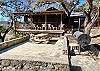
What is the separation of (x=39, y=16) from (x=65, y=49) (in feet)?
56.8

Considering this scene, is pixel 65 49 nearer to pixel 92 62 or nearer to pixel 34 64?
pixel 92 62

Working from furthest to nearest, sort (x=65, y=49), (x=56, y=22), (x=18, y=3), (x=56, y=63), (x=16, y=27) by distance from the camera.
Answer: (x=18, y=3) < (x=56, y=22) < (x=16, y=27) < (x=65, y=49) < (x=56, y=63)

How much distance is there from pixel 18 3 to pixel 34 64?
23.5 m

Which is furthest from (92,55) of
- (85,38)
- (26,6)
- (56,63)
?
(26,6)

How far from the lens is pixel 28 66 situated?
8.52m

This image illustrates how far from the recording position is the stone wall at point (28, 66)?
26.5ft

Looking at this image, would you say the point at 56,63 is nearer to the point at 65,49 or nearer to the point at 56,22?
the point at 65,49

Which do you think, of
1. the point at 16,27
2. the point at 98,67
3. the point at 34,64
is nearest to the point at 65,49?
the point at 98,67

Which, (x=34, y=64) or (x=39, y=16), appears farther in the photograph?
(x=39, y=16)

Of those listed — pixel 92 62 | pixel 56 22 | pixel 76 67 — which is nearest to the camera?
pixel 76 67

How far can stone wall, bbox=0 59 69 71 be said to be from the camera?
26.5 feet

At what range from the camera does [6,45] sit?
14.0m

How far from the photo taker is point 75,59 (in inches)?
416

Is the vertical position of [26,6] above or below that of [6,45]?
above
